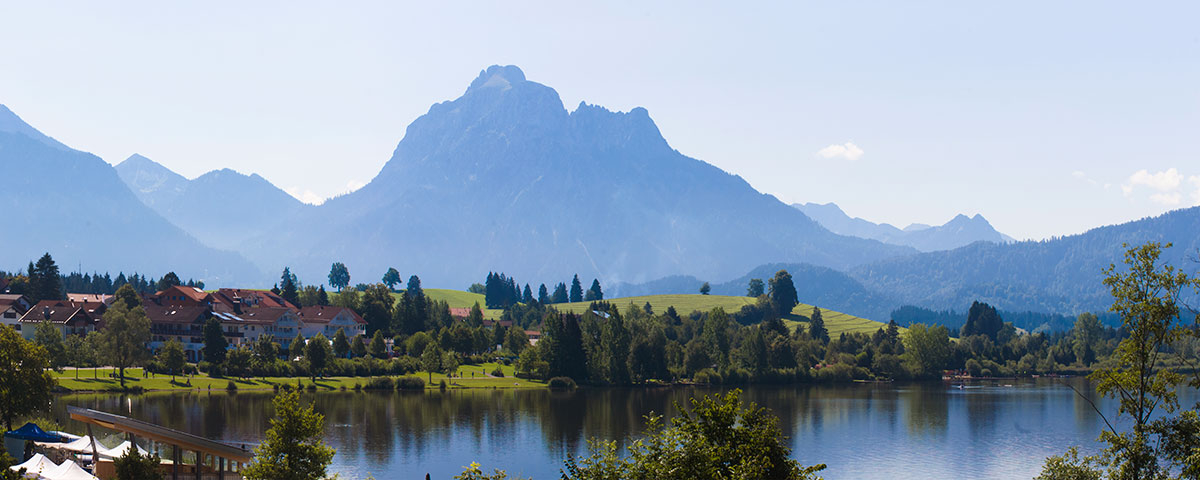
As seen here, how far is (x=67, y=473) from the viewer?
59.8 m

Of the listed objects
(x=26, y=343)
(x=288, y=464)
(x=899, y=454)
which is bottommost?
(x=899, y=454)

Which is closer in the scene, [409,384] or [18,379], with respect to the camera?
[18,379]

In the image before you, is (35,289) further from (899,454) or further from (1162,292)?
(1162,292)

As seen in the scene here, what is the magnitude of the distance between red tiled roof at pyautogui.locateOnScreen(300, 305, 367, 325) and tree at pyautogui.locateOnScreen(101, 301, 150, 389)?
1803 inches

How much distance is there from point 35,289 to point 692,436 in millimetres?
182442

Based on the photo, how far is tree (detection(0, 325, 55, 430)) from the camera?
243ft

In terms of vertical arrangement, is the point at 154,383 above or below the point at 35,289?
below

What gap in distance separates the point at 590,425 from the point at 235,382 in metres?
56.3

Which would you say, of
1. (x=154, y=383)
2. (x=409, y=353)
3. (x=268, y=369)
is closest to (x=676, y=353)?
(x=409, y=353)

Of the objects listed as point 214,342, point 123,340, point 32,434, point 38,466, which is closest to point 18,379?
point 32,434

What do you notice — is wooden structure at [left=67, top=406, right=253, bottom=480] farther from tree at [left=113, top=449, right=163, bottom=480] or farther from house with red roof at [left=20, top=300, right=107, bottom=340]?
house with red roof at [left=20, top=300, right=107, bottom=340]

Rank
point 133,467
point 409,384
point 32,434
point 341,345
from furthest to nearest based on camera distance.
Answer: point 341,345 → point 409,384 → point 32,434 → point 133,467

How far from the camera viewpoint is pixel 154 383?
140500 mm

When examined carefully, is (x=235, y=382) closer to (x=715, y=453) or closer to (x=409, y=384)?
(x=409, y=384)
